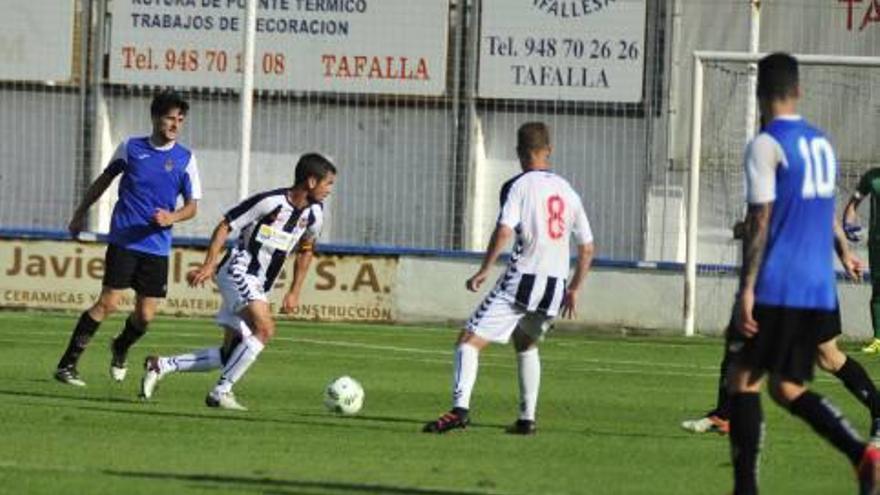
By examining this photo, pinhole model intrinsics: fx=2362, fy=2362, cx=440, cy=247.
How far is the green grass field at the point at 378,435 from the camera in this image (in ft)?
38.4

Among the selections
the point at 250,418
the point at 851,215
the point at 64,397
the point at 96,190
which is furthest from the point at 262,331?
the point at 851,215

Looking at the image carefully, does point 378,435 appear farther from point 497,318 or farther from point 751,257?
point 751,257

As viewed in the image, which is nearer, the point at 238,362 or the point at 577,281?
the point at 577,281

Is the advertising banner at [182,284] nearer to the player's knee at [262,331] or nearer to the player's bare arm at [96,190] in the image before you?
the player's bare arm at [96,190]

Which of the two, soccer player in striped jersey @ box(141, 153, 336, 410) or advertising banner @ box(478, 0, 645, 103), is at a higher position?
advertising banner @ box(478, 0, 645, 103)

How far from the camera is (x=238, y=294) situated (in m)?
15.9

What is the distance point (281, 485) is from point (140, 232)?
21.4 feet

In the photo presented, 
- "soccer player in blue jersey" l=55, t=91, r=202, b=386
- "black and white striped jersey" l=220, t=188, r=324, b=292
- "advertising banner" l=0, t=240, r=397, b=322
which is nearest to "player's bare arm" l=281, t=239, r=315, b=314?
"black and white striped jersey" l=220, t=188, r=324, b=292

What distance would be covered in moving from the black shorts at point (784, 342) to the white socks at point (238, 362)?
5594 millimetres

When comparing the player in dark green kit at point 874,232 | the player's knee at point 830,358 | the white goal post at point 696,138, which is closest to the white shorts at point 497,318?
the player's knee at point 830,358

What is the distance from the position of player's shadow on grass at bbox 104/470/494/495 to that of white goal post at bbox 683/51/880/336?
15508mm

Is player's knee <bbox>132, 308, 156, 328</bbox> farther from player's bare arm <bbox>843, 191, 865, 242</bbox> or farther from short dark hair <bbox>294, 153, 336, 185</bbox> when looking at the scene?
player's bare arm <bbox>843, 191, 865, 242</bbox>

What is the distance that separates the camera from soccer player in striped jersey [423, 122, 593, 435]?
1434 centimetres

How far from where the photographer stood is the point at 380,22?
30.7 metres
